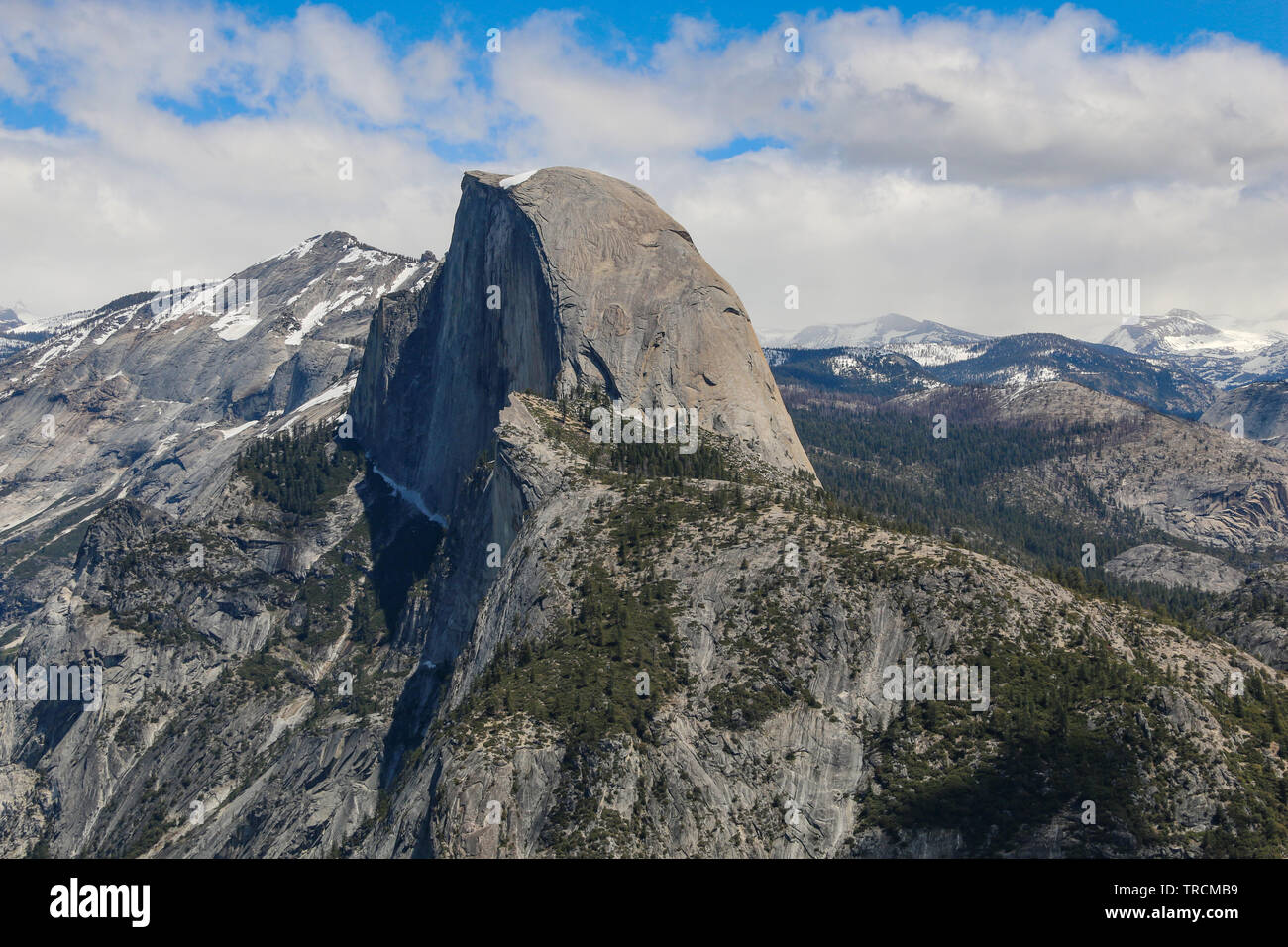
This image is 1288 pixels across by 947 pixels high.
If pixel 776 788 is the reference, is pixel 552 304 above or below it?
above

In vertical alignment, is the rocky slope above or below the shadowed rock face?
below

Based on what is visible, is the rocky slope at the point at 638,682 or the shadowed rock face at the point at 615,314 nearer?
the rocky slope at the point at 638,682

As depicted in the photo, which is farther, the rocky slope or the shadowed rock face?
the shadowed rock face

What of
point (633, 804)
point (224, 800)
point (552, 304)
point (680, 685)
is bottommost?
point (224, 800)

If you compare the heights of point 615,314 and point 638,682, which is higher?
point 615,314

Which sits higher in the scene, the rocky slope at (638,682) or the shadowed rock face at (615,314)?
the shadowed rock face at (615,314)

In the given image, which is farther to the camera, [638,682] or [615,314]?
[615,314]
